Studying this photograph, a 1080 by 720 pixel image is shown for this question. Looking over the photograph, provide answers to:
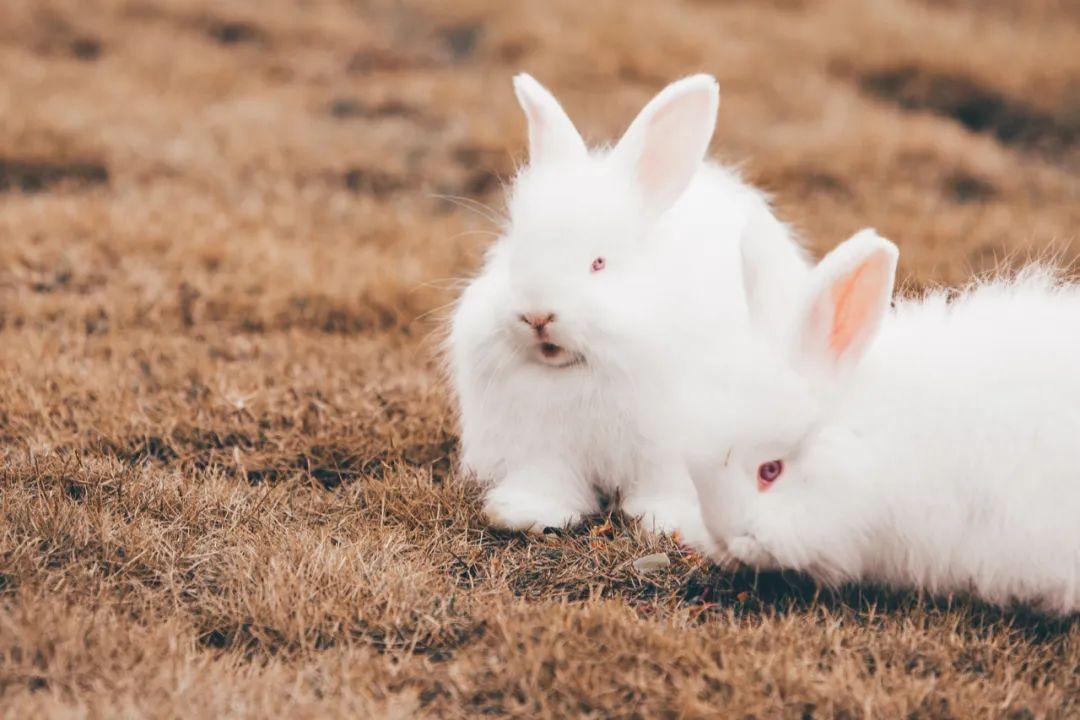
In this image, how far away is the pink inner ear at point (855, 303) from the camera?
2.85 m

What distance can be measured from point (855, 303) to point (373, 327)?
2.52 m

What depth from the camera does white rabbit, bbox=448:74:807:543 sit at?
319 centimetres

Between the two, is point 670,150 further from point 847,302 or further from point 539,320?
point 847,302

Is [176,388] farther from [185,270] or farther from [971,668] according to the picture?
[971,668]

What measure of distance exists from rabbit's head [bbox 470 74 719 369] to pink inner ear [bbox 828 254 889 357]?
55 cm

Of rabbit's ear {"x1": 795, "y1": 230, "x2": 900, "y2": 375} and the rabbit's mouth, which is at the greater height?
rabbit's ear {"x1": 795, "y1": 230, "x2": 900, "y2": 375}

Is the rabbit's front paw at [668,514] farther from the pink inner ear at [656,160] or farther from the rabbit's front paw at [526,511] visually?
the pink inner ear at [656,160]

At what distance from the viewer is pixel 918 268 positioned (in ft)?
17.7

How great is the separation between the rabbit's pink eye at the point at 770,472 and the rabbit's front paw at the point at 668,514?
0.28m

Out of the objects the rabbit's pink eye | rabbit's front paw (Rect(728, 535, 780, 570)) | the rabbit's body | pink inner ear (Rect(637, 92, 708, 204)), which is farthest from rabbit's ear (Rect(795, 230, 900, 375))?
pink inner ear (Rect(637, 92, 708, 204))

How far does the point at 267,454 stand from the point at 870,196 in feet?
13.2

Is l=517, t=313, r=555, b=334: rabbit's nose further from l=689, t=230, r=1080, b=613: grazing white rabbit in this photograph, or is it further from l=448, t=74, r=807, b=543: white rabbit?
l=689, t=230, r=1080, b=613: grazing white rabbit

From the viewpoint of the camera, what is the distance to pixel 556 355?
10.6ft

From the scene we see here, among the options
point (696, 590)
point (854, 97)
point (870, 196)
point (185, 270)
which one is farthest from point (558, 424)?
point (854, 97)
